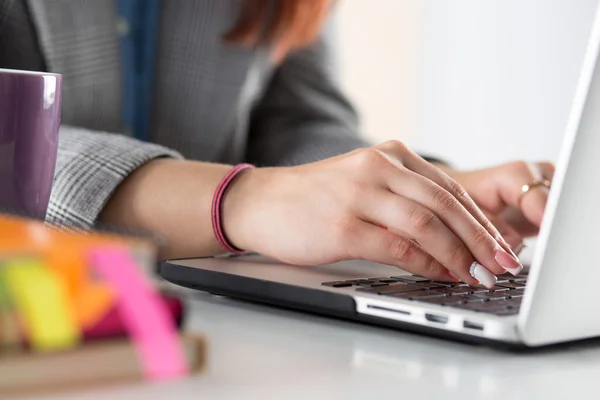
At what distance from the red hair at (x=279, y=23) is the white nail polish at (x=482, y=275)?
75 cm

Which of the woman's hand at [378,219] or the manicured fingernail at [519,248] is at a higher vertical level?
the woman's hand at [378,219]

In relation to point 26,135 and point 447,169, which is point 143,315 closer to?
point 26,135

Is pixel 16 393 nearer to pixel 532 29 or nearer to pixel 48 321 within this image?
pixel 48 321

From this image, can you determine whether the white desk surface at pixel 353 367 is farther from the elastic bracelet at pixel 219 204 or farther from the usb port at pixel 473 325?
the elastic bracelet at pixel 219 204

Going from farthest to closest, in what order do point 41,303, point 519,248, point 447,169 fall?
point 447,169
point 519,248
point 41,303

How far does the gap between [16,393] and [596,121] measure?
32 centimetres

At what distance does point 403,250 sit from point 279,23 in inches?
29.6

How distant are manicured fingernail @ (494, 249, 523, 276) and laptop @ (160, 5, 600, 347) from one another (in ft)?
0.06

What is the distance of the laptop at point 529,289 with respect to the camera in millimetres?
444

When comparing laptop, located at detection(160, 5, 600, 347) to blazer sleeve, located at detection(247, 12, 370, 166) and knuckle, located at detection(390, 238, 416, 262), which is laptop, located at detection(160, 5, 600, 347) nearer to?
knuckle, located at detection(390, 238, 416, 262)

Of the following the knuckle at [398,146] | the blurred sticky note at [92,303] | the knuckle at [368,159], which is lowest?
the knuckle at [368,159]

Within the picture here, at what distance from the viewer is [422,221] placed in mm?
591

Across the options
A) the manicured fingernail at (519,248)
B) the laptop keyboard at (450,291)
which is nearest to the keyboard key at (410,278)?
the laptop keyboard at (450,291)

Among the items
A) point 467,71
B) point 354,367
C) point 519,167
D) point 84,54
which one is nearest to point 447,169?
→ point 519,167
